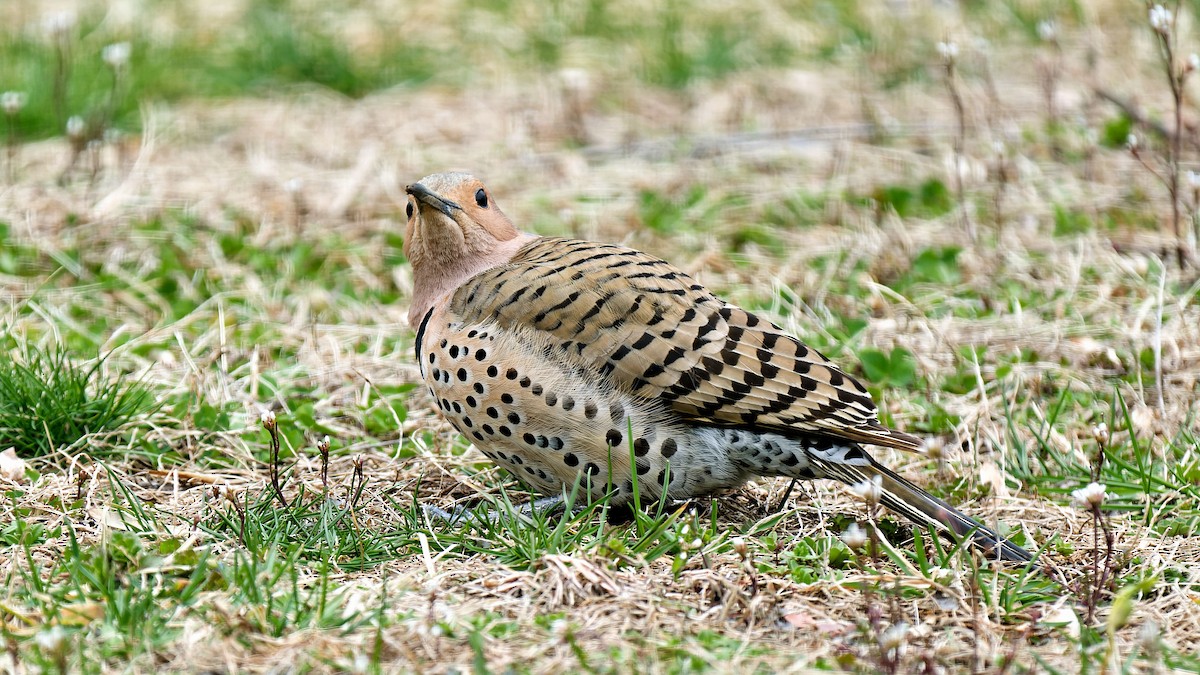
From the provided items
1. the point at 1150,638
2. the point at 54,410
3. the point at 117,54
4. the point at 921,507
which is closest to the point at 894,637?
the point at 1150,638

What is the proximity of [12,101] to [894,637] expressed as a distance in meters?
6.12

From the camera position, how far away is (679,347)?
452 cm

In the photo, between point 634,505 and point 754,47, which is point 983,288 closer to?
point 634,505

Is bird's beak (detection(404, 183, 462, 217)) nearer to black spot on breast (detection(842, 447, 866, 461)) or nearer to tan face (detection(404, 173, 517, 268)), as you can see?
tan face (detection(404, 173, 517, 268))

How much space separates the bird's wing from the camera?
175 inches

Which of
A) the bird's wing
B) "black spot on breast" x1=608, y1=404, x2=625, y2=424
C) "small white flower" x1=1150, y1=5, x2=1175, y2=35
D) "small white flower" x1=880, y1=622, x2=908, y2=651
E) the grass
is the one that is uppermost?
"small white flower" x1=1150, y1=5, x2=1175, y2=35

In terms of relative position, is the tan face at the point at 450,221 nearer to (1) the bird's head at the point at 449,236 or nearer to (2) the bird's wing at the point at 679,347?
(1) the bird's head at the point at 449,236

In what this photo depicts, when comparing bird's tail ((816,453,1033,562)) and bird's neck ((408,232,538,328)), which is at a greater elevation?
bird's neck ((408,232,538,328))

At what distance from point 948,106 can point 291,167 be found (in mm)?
4148

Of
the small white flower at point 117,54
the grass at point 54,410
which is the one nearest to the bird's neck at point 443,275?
the grass at point 54,410

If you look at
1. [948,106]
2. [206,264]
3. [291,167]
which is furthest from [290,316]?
[948,106]

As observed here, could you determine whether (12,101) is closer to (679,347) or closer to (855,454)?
(679,347)

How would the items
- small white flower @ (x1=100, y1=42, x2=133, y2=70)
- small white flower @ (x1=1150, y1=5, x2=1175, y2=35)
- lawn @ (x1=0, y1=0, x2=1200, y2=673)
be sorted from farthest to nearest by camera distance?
small white flower @ (x1=100, y1=42, x2=133, y2=70)
small white flower @ (x1=1150, y1=5, x2=1175, y2=35)
lawn @ (x1=0, y1=0, x2=1200, y2=673)

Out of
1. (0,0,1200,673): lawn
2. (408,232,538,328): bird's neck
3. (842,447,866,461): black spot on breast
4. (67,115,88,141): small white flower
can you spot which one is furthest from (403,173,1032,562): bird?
(67,115,88,141): small white flower
